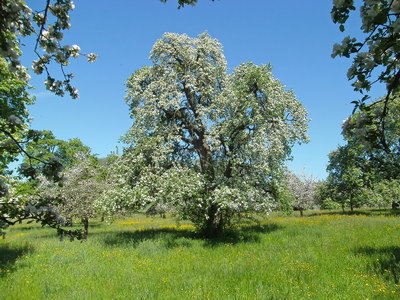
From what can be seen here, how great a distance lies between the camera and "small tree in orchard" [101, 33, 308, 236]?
19047 millimetres

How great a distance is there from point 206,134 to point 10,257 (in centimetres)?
1287

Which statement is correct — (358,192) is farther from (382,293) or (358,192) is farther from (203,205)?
(382,293)

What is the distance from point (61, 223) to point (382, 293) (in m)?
8.80

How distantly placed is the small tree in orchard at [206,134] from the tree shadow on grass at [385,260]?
6.31 m

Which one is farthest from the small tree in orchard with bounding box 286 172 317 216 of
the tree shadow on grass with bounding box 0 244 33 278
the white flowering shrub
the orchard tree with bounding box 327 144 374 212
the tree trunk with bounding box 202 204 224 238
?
the white flowering shrub

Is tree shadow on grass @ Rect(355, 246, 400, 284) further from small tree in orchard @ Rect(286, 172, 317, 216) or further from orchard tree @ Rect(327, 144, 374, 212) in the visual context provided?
small tree in orchard @ Rect(286, 172, 317, 216)

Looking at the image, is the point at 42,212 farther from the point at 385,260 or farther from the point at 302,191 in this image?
the point at 302,191

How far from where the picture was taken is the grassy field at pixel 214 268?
9727mm

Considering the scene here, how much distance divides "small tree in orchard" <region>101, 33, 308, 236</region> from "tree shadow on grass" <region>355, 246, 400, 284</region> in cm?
631

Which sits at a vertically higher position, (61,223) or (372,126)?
(372,126)

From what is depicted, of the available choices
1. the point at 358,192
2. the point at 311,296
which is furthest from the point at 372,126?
the point at 358,192

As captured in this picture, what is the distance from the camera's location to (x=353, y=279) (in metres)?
10.4

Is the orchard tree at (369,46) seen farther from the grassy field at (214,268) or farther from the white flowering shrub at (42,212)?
the grassy field at (214,268)

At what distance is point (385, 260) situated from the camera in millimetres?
12359
